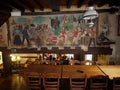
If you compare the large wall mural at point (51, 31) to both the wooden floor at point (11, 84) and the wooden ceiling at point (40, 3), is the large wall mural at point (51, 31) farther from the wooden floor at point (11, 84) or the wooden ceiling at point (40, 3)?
the wooden floor at point (11, 84)

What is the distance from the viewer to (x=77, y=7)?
6359 mm

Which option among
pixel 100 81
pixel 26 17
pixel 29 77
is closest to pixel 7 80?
pixel 26 17

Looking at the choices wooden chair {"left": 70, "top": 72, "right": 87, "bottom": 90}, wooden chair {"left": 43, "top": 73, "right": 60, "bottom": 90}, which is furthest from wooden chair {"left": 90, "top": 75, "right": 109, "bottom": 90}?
wooden chair {"left": 43, "top": 73, "right": 60, "bottom": 90}

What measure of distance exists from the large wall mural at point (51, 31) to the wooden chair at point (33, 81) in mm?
2741

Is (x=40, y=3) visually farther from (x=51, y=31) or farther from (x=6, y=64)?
(x=6, y=64)

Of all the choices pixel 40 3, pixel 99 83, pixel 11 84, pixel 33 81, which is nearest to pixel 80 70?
pixel 99 83

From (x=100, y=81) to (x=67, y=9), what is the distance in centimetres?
348

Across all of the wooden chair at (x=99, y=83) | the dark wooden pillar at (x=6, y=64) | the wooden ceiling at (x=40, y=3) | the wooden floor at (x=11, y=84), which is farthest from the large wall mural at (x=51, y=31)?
the wooden chair at (x=99, y=83)

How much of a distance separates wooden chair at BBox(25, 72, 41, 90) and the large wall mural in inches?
108

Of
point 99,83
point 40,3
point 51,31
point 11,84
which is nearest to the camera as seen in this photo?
point 99,83

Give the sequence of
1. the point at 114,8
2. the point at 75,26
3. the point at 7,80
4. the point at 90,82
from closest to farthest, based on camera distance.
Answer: the point at 90,82 → the point at 114,8 → the point at 75,26 → the point at 7,80

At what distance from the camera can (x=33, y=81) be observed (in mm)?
4246

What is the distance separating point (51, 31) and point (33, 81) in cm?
303

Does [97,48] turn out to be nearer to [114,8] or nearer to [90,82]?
[114,8]
